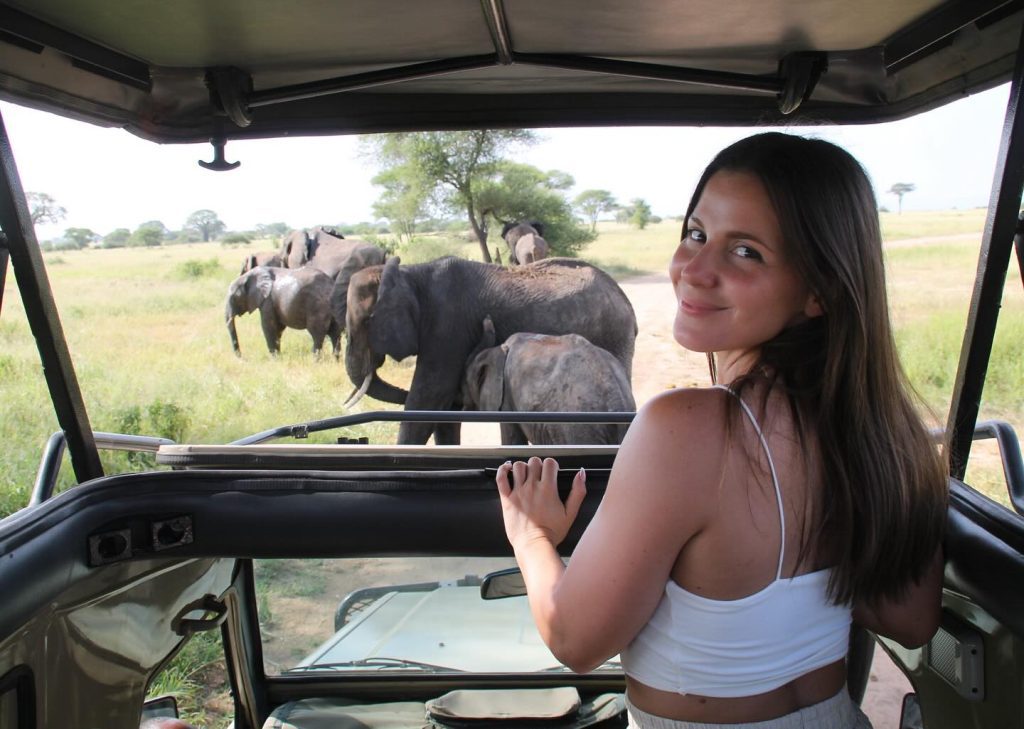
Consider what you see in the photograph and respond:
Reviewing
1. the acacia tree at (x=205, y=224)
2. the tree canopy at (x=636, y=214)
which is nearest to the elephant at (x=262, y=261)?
the acacia tree at (x=205, y=224)

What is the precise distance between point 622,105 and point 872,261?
3.01 ft

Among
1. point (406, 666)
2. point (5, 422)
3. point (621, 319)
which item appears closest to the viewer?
point (406, 666)

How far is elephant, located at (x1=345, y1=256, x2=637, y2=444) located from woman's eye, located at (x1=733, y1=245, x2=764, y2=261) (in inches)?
306

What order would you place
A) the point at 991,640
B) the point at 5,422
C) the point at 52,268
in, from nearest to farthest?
the point at 991,640, the point at 5,422, the point at 52,268

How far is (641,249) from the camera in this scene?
58.7 feet

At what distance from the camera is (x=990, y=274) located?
1.34 metres

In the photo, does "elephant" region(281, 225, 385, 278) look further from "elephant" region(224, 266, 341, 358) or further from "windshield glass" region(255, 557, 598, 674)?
"windshield glass" region(255, 557, 598, 674)

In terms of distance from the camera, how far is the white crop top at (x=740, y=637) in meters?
0.89

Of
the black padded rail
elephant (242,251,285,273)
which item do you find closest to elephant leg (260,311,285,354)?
elephant (242,251,285,273)

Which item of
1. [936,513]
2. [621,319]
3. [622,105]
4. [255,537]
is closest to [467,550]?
[255,537]

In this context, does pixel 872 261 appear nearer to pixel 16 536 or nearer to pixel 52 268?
pixel 16 536

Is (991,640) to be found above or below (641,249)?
above

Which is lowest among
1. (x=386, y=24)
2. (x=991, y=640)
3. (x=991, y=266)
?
(x=991, y=640)

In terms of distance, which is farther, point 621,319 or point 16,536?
point 621,319
